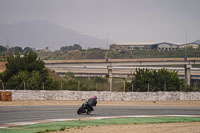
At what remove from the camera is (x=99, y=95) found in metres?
40.9

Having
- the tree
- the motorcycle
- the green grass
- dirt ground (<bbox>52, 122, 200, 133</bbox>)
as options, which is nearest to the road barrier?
the tree

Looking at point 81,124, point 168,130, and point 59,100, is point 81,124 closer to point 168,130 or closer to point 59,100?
point 168,130

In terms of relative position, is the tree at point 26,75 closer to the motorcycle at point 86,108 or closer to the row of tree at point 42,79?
the row of tree at point 42,79

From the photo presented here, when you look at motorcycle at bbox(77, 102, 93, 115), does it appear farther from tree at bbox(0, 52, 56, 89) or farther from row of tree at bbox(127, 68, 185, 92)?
row of tree at bbox(127, 68, 185, 92)

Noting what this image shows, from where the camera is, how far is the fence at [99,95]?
127 feet

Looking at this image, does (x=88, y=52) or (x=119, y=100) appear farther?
(x=88, y=52)

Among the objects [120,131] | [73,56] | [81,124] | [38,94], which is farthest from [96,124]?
[73,56]

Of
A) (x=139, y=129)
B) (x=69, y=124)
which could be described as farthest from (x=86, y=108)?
(x=139, y=129)

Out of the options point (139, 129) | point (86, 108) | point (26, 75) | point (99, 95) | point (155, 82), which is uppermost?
point (26, 75)

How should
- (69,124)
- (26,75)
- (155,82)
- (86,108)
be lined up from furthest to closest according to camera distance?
1. (155,82)
2. (26,75)
3. (86,108)
4. (69,124)

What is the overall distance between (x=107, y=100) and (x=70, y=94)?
4.22 metres

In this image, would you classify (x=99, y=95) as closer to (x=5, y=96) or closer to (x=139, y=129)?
(x=5, y=96)

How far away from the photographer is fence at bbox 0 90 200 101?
3875cm

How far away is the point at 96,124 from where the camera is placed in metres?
20.7
